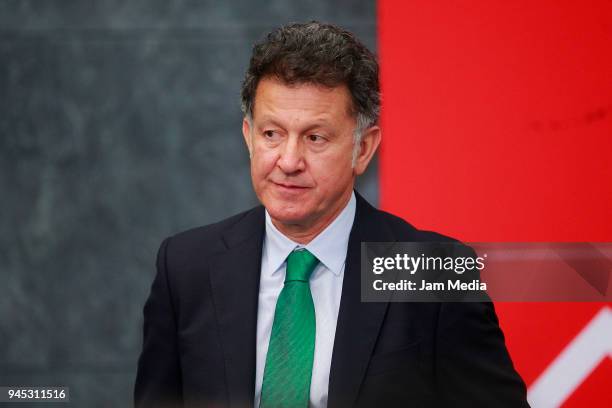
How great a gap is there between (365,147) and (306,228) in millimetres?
201

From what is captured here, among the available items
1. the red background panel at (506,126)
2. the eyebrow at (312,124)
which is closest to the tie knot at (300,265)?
the eyebrow at (312,124)

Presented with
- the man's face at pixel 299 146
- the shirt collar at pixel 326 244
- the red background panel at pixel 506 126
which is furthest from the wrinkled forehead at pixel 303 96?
the red background panel at pixel 506 126

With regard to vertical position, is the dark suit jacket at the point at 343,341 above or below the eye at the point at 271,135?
below

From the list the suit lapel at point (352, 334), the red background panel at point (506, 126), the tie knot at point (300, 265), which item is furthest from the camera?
the red background panel at point (506, 126)

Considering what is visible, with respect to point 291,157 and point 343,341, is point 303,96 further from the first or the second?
point 343,341

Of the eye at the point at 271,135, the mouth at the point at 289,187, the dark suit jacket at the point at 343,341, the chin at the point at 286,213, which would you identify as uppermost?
the eye at the point at 271,135

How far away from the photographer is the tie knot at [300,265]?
4.93 feet

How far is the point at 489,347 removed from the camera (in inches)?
59.6

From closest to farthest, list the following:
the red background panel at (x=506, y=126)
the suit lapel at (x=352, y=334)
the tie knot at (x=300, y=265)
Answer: the suit lapel at (x=352, y=334), the tie knot at (x=300, y=265), the red background panel at (x=506, y=126)

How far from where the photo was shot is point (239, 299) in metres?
1.49

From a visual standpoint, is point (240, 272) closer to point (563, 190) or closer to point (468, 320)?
point (468, 320)

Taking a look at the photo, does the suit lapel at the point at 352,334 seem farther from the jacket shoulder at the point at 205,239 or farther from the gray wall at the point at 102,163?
the gray wall at the point at 102,163

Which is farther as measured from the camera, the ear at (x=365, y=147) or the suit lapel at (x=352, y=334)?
the ear at (x=365, y=147)

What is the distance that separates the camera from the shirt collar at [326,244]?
1.52m
